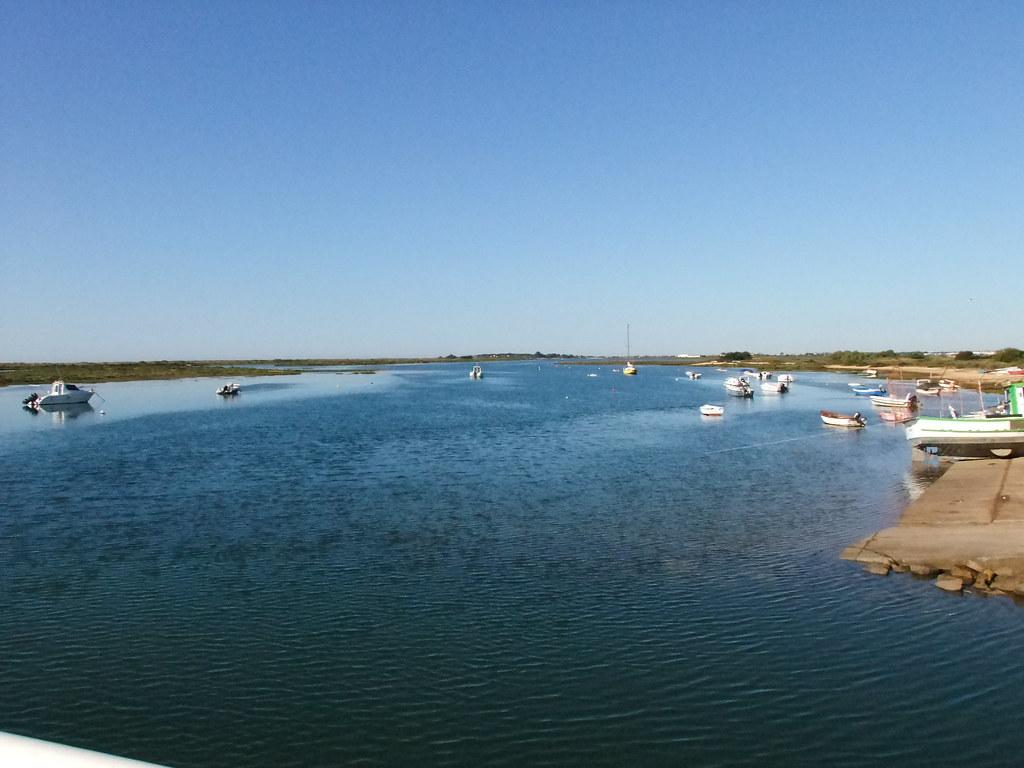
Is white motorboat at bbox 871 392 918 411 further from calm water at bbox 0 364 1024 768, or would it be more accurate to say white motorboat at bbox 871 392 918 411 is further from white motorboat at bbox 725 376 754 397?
calm water at bbox 0 364 1024 768

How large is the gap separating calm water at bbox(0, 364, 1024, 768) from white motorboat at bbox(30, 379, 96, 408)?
66.9 m

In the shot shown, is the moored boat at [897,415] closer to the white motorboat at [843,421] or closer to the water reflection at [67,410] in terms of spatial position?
the white motorboat at [843,421]

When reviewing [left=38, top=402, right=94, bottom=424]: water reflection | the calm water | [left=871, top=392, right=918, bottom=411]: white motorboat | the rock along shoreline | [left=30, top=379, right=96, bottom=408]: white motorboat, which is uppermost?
[left=30, top=379, right=96, bottom=408]: white motorboat

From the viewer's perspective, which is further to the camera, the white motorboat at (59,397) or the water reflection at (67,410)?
the white motorboat at (59,397)

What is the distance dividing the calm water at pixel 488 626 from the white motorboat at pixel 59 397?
66920 millimetres

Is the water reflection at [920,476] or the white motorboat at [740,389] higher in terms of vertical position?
the white motorboat at [740,389]

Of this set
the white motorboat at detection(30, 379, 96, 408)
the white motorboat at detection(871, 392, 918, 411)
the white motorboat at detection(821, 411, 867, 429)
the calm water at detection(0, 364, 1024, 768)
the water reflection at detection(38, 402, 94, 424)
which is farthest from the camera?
the white motorboat at detection(30, 379, 96, 408)

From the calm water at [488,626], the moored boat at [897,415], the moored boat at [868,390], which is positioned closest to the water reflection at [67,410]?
the calm water at [488,626]

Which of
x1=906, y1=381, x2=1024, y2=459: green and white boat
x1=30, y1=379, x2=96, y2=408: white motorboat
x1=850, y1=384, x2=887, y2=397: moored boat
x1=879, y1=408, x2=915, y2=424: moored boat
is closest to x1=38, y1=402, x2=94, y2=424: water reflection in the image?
x1=30, y1=379, x2=96, y2=408: white motorboat

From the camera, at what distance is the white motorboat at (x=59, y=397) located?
100875mm

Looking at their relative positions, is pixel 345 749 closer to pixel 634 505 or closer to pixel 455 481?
pixel 634 505

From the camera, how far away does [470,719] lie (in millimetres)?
14398

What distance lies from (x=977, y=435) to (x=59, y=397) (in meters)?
106

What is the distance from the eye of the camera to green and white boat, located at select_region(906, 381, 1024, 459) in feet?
142
